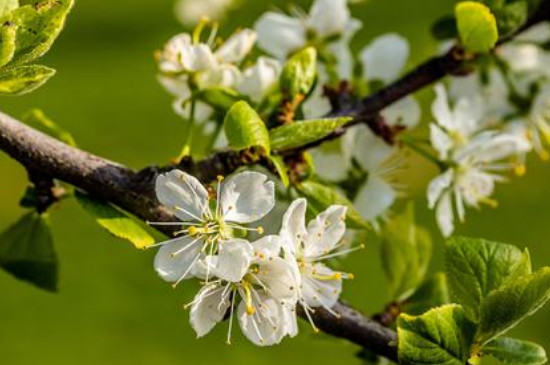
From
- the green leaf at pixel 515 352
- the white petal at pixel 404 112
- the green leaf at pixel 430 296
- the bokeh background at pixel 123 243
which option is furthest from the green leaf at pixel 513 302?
the bokeh background at pixel 123 243

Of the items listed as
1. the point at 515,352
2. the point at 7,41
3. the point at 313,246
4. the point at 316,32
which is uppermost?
the point at 316,32

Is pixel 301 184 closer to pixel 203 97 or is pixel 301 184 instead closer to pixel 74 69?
pixel 203 97

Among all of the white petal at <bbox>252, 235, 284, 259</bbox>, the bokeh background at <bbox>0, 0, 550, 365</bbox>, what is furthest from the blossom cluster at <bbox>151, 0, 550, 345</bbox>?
the bokeh background at <bbox>0, 0, 550, 365</bbox>

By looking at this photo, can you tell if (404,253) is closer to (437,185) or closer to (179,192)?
(437,185)

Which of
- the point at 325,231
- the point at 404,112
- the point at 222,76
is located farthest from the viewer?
the point at 404,112

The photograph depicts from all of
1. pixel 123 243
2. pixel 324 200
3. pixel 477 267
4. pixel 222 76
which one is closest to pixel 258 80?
pixel 222 76

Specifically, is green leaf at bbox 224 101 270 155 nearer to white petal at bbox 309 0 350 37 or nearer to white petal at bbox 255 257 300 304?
white petal at bbox 255 257 300 304
